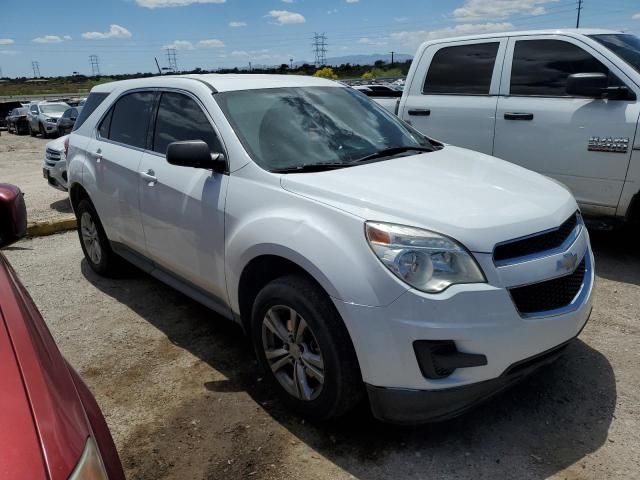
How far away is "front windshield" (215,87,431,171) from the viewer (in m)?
3.15

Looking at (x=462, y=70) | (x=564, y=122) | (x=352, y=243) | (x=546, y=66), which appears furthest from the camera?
(x=462, y=70)

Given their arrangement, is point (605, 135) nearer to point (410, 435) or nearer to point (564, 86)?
point (564, 86)

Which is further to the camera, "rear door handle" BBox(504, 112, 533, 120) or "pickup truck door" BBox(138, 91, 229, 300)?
"rear door handle" BBox(504, 112, 533, 120)

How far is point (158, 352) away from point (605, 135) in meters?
4.07

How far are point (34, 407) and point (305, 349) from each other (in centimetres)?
163

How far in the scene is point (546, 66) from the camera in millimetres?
5109

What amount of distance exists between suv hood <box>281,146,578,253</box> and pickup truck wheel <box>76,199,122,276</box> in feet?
8.79

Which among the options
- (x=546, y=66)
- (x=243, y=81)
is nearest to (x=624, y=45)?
(x=546, y=66)

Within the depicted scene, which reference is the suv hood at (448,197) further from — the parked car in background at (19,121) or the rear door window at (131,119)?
the parked car in background at (19,121)

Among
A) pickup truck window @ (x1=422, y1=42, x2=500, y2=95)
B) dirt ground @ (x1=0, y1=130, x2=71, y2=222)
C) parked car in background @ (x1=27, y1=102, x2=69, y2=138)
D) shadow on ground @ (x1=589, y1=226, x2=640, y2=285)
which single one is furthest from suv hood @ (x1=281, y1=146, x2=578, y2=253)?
parked car in background @ (x1=27, y1=102, x2=69, y2=138)

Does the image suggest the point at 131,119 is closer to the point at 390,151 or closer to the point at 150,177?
the point at 150,177

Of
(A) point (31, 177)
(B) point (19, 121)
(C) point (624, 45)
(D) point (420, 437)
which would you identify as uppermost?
(C) point (624, 45)

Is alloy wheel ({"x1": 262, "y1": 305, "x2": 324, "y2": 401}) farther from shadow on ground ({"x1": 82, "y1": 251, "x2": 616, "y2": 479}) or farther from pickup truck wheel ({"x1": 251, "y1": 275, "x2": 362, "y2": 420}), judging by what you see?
shadow on ground ({"x1": 82, "y1": 251, "x2": 616, "y2": 479})

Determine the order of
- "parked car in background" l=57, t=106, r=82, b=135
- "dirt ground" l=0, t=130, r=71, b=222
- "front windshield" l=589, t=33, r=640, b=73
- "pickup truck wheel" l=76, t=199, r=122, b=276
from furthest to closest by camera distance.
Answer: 1. "parked car in background" l=57, t=106, r=82, b=135
2. "dirt ground" l=0, t=130, r=71, b=222
3. "pickup truck wheel" l=76, t=199, r=122, b=276
4. "front windshield" l=589, t=33, r=640, b=73
